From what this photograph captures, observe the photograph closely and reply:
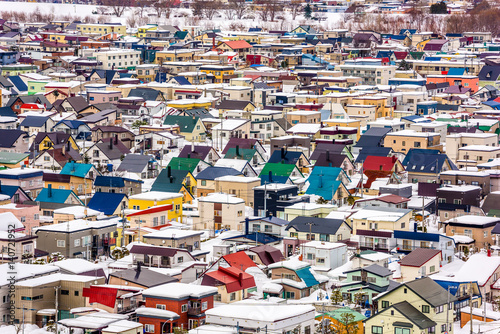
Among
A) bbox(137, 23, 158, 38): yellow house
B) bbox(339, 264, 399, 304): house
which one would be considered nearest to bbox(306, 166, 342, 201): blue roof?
bbox(339, 264, 399, 304): house

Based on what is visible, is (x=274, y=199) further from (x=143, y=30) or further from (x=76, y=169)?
(x=143, y=30)

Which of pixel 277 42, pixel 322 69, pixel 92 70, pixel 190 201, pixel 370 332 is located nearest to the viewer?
pixel 370 332

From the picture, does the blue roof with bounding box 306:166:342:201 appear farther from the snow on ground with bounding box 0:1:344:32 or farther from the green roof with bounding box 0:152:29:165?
the snow on ground with bounding box 0:1:344:32

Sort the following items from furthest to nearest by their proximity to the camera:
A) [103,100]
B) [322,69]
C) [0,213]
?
[322,69] → [103,100] → [0,213]

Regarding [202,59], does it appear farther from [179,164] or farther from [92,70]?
[179,164]

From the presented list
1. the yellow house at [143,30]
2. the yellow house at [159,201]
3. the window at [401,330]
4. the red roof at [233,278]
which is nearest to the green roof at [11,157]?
the yellow house at [159,201]

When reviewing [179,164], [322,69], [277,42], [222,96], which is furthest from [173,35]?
[179,164]
